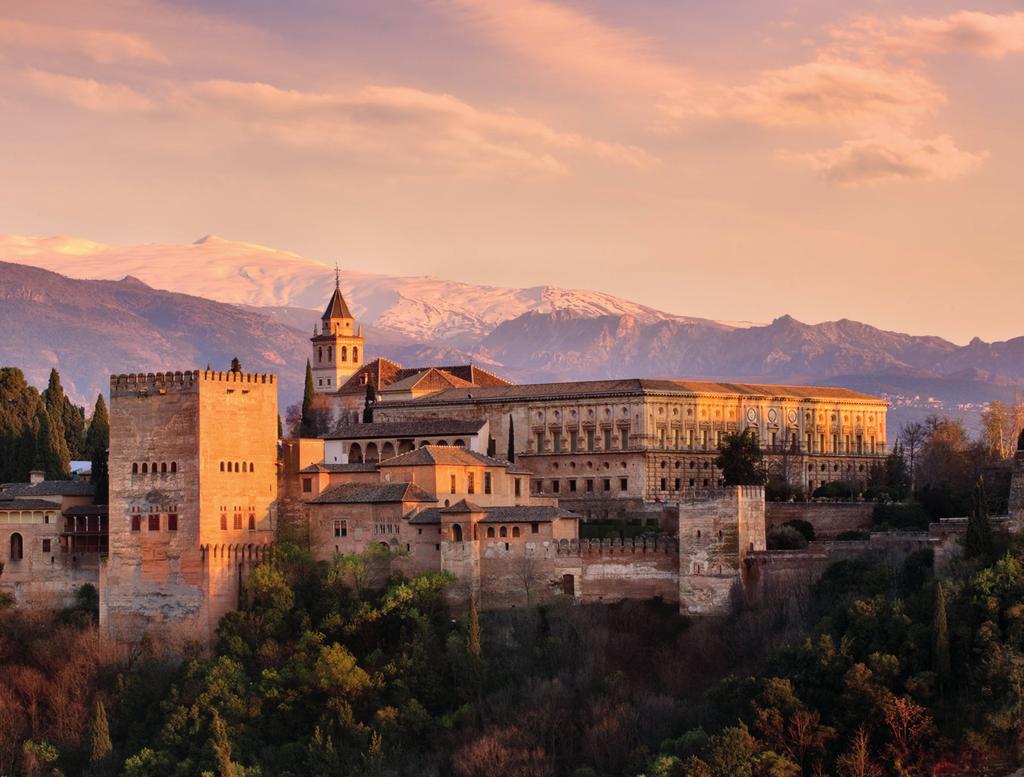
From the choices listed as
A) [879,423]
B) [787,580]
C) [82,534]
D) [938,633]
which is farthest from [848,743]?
[879,423]

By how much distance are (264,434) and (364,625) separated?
7.72 m

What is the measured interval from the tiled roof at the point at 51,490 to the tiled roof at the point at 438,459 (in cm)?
1034

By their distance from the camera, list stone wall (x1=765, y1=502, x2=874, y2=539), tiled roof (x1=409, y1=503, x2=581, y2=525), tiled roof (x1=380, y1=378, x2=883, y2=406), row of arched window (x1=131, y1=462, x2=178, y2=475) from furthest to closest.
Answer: tiled roof (x1=380, y1=378, x2=883, y2=406), stone wall (x1=765, y1=502, x2=874, y2=539), row of arched window (x1=131, y1=462, x2=178, y2=475), tiled roof (x1=409, y1=503, x2=581, y2=525)

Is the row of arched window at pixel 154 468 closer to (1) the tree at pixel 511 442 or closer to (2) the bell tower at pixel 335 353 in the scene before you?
(1) the tree at pixel 511 442

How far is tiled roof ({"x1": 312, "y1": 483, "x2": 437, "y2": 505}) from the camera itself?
2489 inches

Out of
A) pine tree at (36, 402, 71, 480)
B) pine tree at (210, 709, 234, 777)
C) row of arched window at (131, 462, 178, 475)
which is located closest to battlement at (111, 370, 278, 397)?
row of arched window at (131, 462, 178, 475)

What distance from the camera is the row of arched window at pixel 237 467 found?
206ft

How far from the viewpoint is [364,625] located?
60.7 meters

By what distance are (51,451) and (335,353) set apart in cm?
3151

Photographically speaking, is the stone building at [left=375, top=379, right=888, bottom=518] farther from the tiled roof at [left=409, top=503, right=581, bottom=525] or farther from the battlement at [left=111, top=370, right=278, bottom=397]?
the battlement at [left=111, top=370, right=278, bottom=397]

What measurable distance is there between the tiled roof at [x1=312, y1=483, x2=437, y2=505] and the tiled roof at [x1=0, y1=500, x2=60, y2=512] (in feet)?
29.2

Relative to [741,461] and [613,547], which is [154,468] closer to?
[613,547]

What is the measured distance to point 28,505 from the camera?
216ft

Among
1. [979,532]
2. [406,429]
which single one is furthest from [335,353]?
[979,532]
